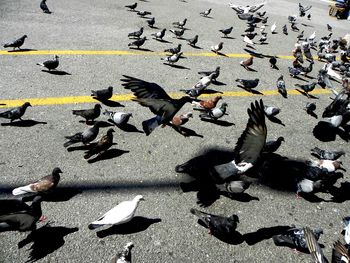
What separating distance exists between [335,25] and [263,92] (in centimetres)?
1525

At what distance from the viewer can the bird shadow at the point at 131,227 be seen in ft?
14.0

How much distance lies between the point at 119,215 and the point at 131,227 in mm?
327

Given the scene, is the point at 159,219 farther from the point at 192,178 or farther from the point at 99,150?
the point at 99,150

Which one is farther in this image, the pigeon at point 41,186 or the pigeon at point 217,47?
the pigeon at point 217,47

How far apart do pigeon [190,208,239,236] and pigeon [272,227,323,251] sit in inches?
25.9

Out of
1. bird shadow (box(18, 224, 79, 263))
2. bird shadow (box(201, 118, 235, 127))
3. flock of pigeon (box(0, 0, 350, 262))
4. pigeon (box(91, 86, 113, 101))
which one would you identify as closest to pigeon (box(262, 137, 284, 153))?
flock of pigeon (box(0, 0, 350, 262))

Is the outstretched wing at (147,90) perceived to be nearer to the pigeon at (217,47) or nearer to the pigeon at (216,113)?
the pigeon at (216,113)

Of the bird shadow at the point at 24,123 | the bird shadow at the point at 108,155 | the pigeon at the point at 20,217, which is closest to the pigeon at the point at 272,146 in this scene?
the bird shadow at the point at 108,155

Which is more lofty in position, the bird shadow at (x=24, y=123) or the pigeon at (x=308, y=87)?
the bird shadow at (x=24, y=123)

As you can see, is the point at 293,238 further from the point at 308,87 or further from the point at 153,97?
the point at 308,87

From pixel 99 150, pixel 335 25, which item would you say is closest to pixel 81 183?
pixel 99 150

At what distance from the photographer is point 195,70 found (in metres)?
9.77

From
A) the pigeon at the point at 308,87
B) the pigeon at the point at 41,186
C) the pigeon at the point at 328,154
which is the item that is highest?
the pigeon at the point at 41,186

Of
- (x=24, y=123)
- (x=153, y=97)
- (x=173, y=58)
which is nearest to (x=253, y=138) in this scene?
(x=153, y=97)
